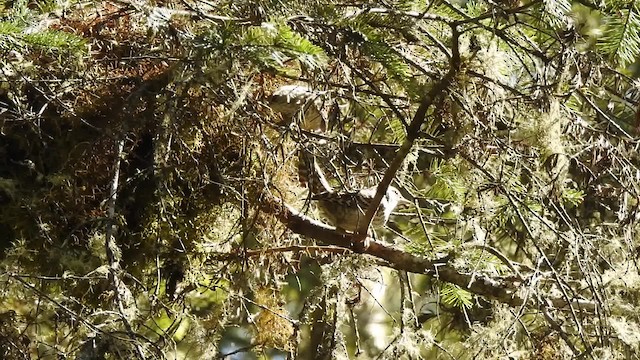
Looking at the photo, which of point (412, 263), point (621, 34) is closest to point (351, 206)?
point (412, 263)

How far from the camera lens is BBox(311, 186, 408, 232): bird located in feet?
4.15

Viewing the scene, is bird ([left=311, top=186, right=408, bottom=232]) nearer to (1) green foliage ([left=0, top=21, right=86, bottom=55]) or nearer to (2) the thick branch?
(2) the thick branch

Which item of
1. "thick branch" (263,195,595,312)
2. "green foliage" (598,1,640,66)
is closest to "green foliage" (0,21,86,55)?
"thick branch" (263,195,595,312)

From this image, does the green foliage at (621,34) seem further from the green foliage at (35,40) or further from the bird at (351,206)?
the green foliage at (35,40)

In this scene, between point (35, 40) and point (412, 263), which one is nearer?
point (35, 40)

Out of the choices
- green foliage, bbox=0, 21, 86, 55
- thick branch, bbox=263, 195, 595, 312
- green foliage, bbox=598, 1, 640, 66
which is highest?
green foliage, bbox=598, 1, 640, 66

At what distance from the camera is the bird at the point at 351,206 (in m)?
1.26

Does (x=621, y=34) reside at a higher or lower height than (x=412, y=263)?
higher

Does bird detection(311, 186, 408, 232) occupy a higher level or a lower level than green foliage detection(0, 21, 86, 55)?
higher

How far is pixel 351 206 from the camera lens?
4.17 ft

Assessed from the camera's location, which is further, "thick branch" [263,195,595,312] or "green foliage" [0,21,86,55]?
"thick branch" [263,195,595,312]

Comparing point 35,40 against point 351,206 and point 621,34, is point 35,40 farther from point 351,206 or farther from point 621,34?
point 621,34

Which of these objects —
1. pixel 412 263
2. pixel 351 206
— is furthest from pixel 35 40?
pixel 412 263

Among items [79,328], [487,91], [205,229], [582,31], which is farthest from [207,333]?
[582,31]
